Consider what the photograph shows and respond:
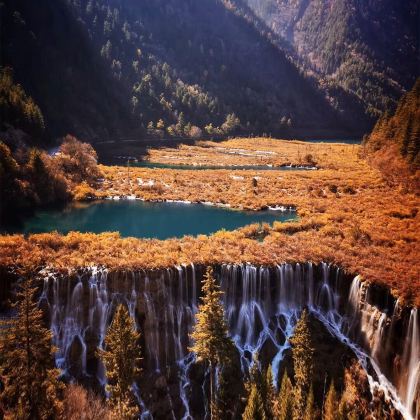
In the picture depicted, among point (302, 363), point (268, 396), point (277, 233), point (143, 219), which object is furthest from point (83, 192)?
point (268, 396)

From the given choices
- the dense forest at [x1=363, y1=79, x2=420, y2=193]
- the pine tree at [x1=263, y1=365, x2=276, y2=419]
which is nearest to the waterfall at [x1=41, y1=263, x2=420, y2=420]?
the pine tree at [x1=263, y1=365, x2=276, y2=419]

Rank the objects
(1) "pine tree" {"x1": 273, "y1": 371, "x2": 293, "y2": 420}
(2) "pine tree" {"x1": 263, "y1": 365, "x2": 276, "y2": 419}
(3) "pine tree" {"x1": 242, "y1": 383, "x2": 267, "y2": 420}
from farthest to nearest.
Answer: (2) "pine tree" {"x1": 263, "y1": 365, "x2": 276, "y2": 419}
(1) "pine tree" {"x1": 273, "y1": 371, "x2": 293, "y2": 420}
(3) "pine tree" {"x1": 242, "y1": 383, "x2": 267, "y2": 420}

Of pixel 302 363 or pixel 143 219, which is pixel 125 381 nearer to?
pixel 302 363

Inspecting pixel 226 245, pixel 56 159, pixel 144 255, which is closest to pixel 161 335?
pixel 144 255

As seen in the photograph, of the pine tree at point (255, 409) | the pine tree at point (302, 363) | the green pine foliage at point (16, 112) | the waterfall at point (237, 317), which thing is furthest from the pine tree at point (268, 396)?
the green pine foliage at point (16, 112)

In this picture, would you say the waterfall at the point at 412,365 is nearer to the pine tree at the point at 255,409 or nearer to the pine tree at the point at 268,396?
the pine tree at the point at 268,396

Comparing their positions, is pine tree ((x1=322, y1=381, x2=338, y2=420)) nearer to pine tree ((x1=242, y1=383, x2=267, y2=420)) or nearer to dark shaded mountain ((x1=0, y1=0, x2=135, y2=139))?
pine tree ((x1=242, y1=383, x2=267, y2=420))

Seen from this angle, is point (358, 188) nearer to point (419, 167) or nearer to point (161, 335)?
point (419, 167)
